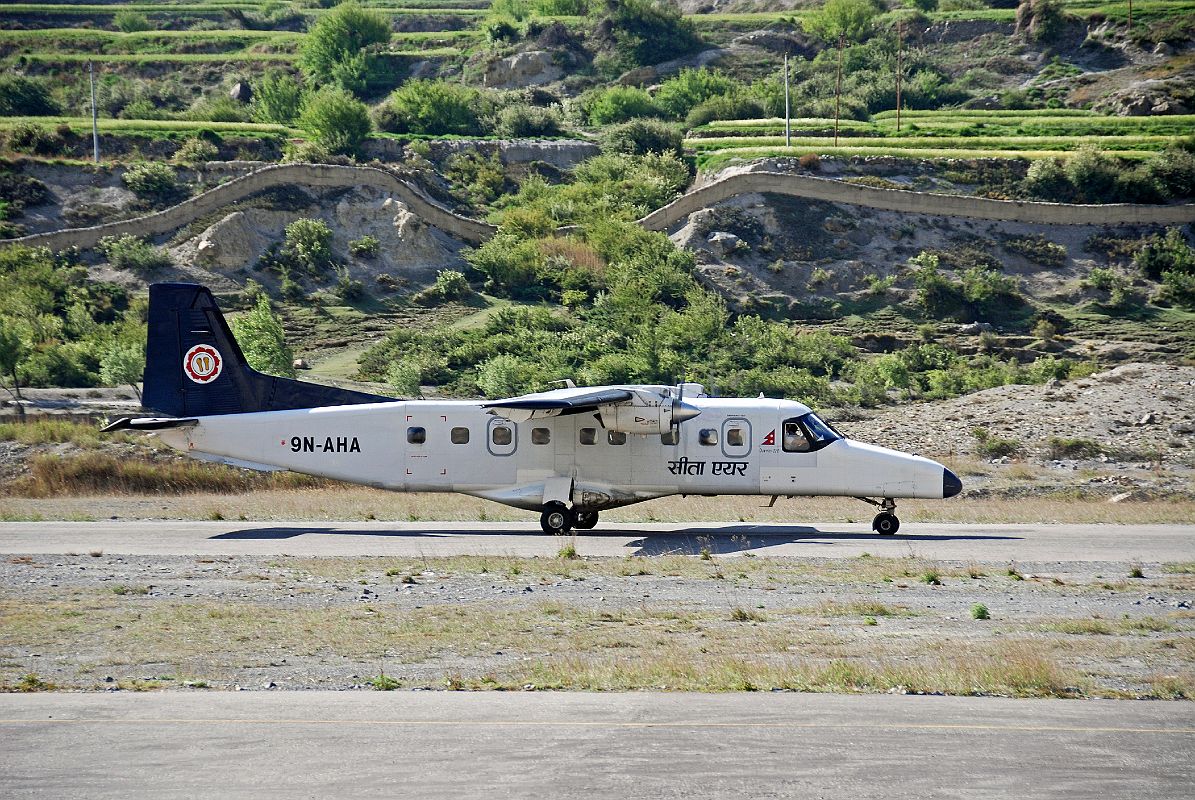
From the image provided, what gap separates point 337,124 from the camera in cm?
6950

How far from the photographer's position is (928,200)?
195ft

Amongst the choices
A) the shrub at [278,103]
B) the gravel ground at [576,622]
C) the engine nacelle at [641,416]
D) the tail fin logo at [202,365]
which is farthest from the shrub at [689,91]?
the gravel ground at [576,622]

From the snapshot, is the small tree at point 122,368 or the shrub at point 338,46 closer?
the small tree at point 122,368

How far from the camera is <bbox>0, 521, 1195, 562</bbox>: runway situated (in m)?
21.5

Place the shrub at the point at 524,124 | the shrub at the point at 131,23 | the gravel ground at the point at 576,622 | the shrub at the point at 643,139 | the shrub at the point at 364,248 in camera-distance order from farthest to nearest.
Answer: the shrub at the point at 131,23 < the shrub at the point at 524,124 < the shrub at the point at 643,139 < the shrub at the point at 364,248 < the gravel ground at the point at 576,622

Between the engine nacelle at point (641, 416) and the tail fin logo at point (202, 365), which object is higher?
the tail fin logo at point (202, 365)

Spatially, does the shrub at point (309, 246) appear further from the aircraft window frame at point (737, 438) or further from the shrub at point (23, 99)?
the aircraft window frame at point (737, 438)

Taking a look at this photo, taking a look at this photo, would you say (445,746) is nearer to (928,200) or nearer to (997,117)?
(928,200)

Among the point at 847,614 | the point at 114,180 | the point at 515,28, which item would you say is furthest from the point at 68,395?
the point at 515,28

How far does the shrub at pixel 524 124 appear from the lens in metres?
76.6

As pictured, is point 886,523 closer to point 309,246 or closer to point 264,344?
point 264,344

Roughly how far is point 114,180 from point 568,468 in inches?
1782

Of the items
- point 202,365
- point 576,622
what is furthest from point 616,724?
point 202,365

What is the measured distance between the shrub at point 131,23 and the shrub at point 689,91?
57.3 m
